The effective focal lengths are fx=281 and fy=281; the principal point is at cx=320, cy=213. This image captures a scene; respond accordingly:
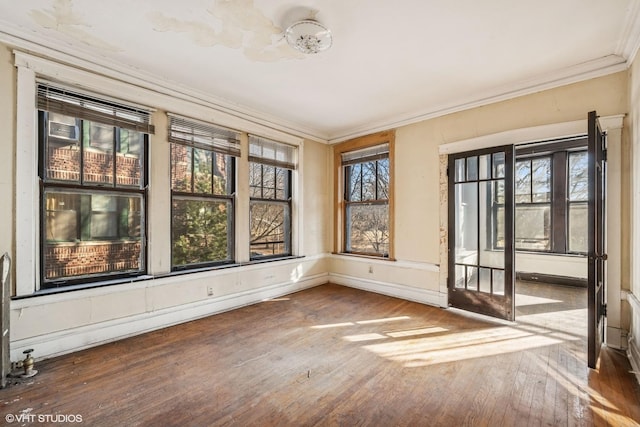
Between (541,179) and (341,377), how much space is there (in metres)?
5.81

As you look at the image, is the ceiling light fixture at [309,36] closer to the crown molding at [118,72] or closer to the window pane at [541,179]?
the crown molding at [118,72]

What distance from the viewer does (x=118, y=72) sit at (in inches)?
114

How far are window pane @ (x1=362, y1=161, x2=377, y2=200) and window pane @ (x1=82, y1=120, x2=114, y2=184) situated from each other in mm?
3624

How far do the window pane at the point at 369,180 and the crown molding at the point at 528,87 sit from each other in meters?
0.69

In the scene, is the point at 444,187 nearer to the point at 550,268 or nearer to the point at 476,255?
the point at 476,255

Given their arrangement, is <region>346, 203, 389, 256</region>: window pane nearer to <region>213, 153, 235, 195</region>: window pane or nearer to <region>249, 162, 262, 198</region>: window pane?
<region>249, 162, 262, 198</region>: window pane

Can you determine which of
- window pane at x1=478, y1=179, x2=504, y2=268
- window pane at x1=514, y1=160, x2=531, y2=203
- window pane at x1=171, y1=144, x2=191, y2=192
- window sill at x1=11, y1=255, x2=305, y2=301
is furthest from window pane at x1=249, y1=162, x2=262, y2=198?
window pane at x1=514, y1=160, x2=531, y2=203

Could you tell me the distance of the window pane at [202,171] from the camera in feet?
11.9

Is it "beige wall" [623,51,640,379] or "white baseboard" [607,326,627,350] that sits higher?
"beige wall" [623,51,640,379]

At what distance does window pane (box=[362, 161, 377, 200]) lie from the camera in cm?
488

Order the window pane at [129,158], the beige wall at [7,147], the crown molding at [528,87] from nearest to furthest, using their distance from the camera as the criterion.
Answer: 1. the beige wall at [7,147]
2. the crown molding at [528,87]
3. the window pane at [129,158]

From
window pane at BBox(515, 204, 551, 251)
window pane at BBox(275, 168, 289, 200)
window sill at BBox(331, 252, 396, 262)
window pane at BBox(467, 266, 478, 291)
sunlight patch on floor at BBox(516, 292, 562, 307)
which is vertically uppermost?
window pane at BBox(275, 168, 289, 200)

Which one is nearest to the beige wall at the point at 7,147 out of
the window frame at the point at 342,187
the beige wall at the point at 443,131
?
the window frame at the point at 342,187

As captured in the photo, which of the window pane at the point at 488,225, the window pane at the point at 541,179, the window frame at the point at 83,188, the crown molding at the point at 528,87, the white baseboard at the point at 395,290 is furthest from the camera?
the window pane at the point at 541,179
